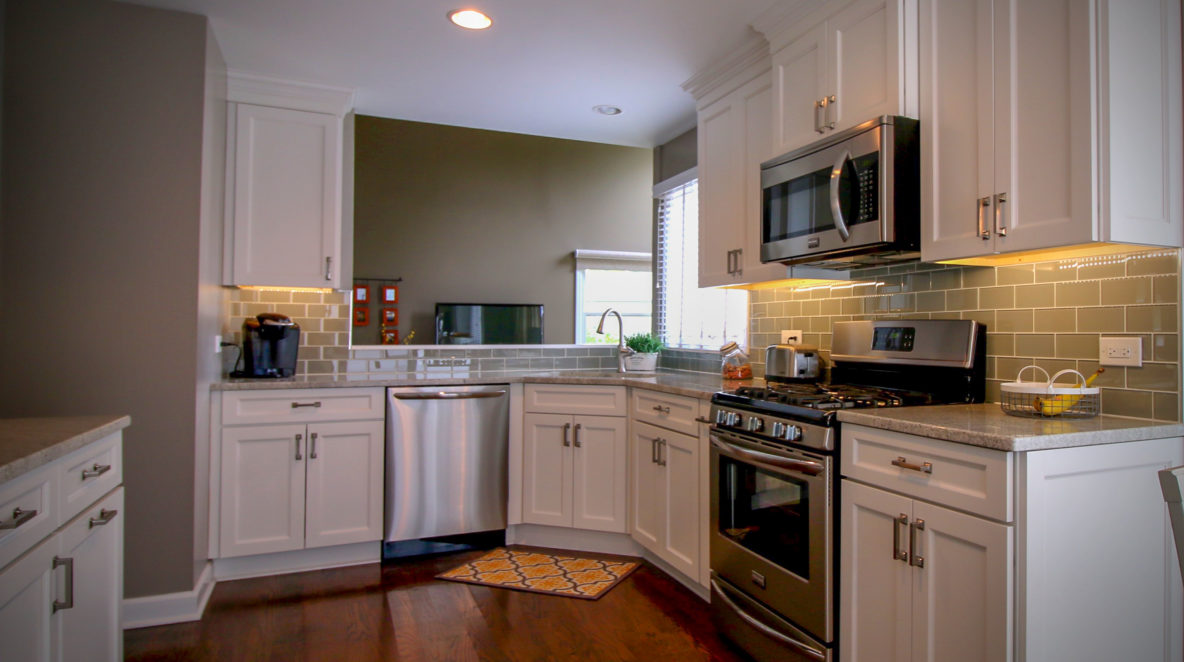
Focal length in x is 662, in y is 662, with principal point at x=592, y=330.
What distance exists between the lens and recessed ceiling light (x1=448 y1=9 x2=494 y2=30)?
257 cm

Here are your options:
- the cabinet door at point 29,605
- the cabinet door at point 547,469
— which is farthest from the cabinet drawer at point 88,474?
the cabinet door at point 547,469

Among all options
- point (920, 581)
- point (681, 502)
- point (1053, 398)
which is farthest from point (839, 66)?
point (681, 502)

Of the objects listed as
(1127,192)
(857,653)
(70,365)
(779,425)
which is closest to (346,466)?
(70,365)

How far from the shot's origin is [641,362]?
374 centimetres

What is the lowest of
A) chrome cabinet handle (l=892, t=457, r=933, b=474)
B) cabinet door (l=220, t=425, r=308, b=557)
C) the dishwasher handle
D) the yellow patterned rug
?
the yellow patterned rug

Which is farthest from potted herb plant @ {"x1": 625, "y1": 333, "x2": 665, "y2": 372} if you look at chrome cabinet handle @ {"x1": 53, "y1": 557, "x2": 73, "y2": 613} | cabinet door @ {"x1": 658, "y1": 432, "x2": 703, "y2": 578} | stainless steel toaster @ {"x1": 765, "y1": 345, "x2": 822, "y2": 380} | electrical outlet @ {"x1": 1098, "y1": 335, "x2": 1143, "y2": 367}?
chrome cabinet handle @ {"x1": 53, "y1": 557, "x2": 73, "y2": 613}

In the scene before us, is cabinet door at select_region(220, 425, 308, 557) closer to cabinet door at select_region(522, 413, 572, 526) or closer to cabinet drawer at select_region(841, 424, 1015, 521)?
cabinet door at select_region(522, 413, 572, 526)

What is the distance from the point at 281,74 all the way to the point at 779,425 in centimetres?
282

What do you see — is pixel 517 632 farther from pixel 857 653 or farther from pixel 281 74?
pixel 281 74

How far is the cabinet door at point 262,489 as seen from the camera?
117 inches

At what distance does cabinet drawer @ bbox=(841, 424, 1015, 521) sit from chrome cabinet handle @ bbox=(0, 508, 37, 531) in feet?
6.41

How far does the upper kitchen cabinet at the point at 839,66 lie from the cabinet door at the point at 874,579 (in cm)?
118

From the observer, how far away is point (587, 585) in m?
2.94

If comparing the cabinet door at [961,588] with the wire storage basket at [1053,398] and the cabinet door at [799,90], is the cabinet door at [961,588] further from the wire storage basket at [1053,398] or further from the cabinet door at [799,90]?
the cabinet door at [799,90]
